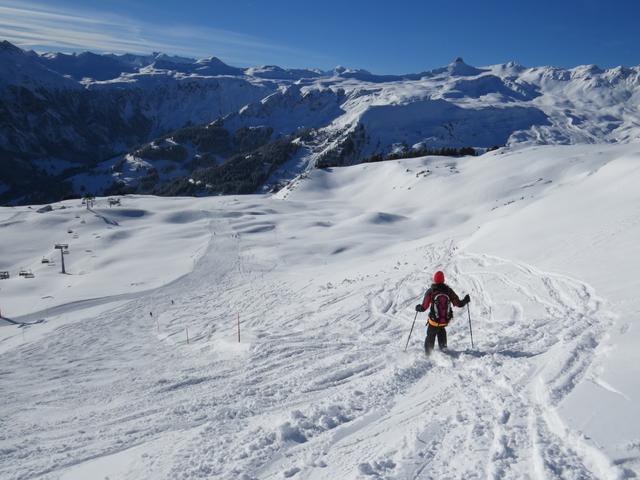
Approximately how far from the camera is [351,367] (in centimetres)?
1009

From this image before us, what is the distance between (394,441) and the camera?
6676mm

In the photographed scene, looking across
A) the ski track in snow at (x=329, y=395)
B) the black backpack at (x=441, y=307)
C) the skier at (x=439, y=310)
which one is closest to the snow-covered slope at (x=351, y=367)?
the ski track in snow at (x=329, y=395)

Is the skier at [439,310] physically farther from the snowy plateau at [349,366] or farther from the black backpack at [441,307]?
the snowy plateau at [349,366]

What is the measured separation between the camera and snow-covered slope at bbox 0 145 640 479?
6391mm

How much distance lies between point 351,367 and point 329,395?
1495 mm

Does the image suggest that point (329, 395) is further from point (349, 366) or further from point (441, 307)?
point (441, 307)

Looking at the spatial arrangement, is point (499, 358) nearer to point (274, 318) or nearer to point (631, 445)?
point (631, 445)

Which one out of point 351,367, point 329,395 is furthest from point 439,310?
point 329,395

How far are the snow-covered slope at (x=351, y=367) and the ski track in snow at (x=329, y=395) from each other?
0.04 m

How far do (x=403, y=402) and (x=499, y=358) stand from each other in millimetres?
2654

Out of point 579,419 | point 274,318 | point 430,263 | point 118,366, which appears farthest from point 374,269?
point 579,419

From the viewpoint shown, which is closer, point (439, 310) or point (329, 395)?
point (329, 395)

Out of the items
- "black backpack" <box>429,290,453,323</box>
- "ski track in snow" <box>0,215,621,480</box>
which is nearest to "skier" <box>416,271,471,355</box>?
"black backpack" <box>429,290,453,323</box>

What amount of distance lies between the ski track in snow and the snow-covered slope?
43mm
